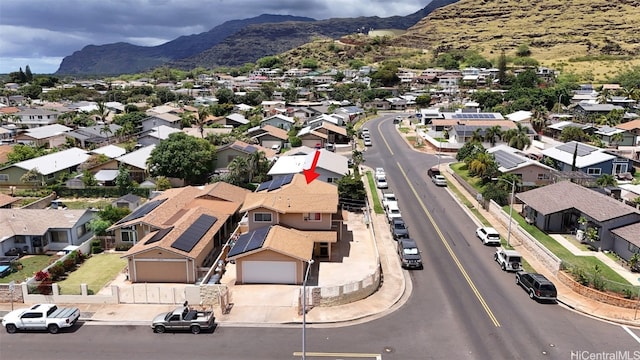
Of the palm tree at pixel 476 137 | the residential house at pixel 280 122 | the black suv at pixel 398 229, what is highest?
the residential house at pixel 280 122

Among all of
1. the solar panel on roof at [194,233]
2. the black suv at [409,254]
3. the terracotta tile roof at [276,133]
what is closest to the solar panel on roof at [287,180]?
the solar panel on roof at [194,233]

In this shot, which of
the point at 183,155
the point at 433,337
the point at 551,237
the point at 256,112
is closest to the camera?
the point at 433,337

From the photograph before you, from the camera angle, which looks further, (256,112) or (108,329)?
(256,112)

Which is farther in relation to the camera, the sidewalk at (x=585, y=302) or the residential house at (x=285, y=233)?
the residential house at (x=285, y=233)

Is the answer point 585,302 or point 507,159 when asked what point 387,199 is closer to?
point 507,159

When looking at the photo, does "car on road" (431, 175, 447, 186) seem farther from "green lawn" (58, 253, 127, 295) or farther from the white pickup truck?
the white pickup truck

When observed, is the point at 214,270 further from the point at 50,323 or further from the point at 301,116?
the point at 301,116

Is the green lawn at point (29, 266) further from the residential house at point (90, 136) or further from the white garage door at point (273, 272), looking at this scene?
the residential house at point (90, 136)

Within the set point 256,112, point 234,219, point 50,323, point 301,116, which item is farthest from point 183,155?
point 256,112
